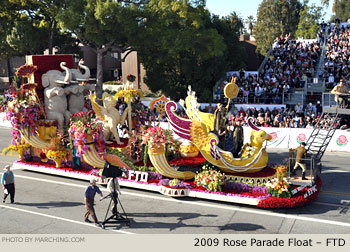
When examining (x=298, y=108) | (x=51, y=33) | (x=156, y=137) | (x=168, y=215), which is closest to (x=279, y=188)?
(x=168, y=215)

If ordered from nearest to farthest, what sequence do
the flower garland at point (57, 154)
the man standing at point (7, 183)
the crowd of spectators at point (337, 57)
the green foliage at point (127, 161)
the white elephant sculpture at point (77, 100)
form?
1. the man standing at point (7, 183)
2. the green foliage at point (127, 161)
3. the flower garland at point (57, 154)
4. the white elephant sculpture at point (77, 100)
5. the crowd of spectators at point (337, 57)

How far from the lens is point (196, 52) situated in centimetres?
3597

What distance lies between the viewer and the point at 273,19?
195ft

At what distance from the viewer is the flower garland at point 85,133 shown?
16.1 meters

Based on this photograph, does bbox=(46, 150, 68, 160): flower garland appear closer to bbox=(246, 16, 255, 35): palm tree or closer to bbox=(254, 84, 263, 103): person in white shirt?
bbox=(254, 84, 263, 103): person in white shirt

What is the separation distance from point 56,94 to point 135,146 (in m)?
4.40

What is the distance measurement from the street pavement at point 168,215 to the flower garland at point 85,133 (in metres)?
1.67

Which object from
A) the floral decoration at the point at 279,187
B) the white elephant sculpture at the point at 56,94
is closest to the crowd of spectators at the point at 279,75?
the white elephant sculpture at the point at 56,94

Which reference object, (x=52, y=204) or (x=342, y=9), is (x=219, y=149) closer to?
(x=52, y=204)

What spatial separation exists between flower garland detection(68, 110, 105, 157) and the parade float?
4 cm

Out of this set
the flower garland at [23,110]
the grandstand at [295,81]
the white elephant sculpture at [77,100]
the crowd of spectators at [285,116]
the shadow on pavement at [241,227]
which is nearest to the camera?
the shadow on pavement at [241,227]

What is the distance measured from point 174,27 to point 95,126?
2122cm

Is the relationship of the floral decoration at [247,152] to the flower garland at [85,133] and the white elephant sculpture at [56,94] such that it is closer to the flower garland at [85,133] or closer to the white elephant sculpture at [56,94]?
the flower garland at [85,133]

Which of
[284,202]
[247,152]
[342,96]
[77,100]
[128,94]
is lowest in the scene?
[284,202]
